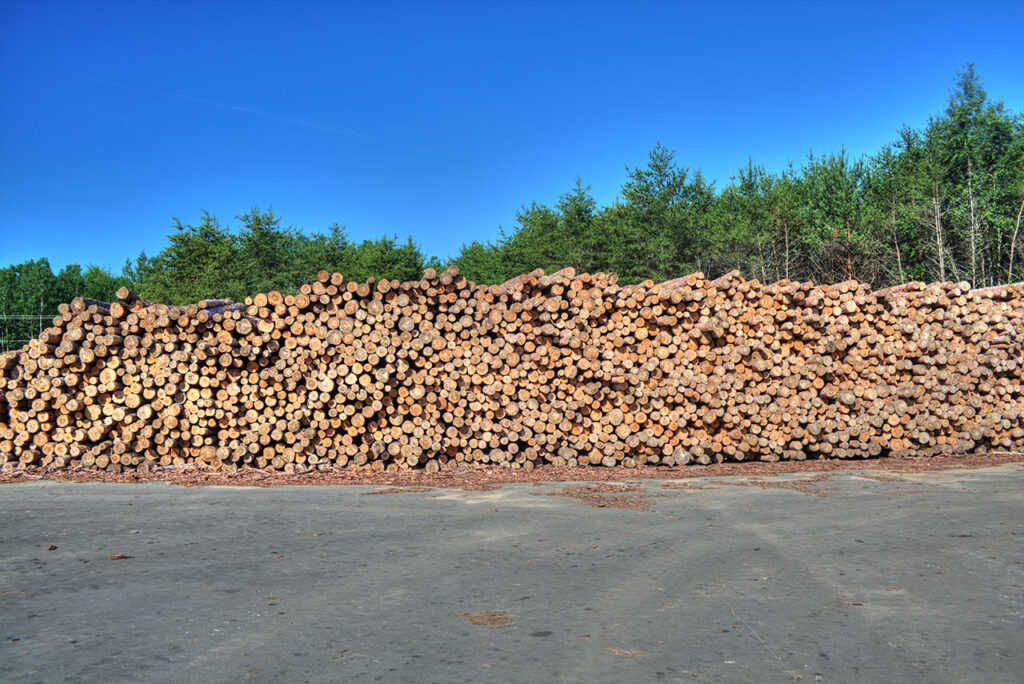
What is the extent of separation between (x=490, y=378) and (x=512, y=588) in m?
5.65

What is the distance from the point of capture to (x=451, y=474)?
1034 centimetres

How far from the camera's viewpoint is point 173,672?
3727mm

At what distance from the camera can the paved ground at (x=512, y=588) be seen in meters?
3.89

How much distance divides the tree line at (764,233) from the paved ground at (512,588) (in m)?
25.9

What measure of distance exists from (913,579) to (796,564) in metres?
0.77

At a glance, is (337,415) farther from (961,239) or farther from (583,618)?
(961,239)

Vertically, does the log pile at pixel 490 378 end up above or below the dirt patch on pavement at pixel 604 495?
above

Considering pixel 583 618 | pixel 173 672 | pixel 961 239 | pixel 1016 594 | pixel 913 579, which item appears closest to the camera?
pixel 173 672

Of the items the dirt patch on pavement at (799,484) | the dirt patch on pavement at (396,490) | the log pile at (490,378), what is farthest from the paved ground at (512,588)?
the log pile at (490,378)

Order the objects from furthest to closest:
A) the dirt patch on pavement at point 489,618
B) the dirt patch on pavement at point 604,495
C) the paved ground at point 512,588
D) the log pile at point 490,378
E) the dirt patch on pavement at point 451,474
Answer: the log pile at point 490,378
the dirt patch on pavement at point 451,474
the dirt patch on pavement at point 604,495
the dirt patch on pavement at point 489,618
the paved ground at point 512,588

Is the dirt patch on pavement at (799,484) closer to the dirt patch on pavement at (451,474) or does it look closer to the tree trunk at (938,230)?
the dirt patch on pavement at (451,474)

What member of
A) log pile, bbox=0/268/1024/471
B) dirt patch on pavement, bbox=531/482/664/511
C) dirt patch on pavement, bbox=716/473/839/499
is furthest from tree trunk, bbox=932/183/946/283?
dirt patch on pavement, bbox=531/482/664/511

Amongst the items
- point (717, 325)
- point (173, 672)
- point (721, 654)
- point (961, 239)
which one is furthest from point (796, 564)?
point (961, 239)

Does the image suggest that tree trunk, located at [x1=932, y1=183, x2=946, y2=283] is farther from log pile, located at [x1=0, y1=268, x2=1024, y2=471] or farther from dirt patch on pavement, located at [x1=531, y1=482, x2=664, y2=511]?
dirt patch on pavement, located at [x1=531, y1=482, x2=664, y2=511]
